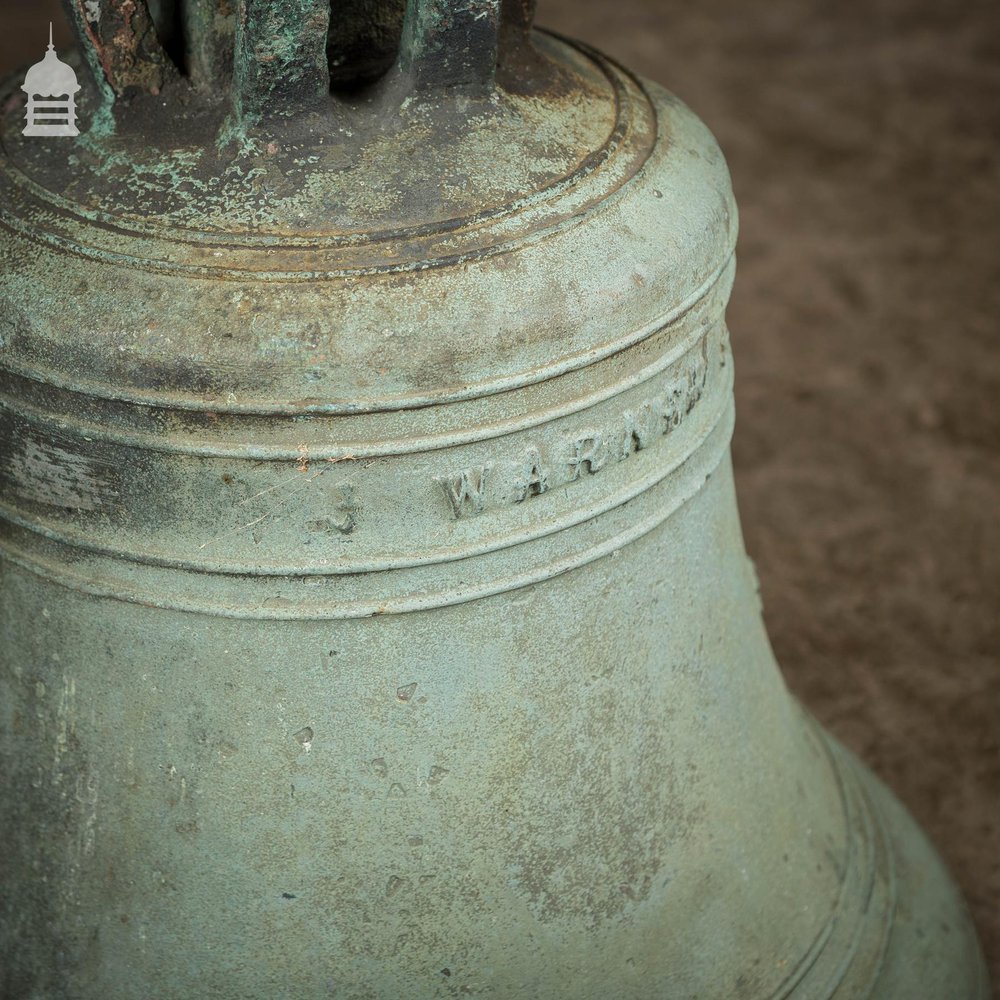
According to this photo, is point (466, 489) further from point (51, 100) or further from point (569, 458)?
point (51, 100)

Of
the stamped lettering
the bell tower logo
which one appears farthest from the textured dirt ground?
the bell tower logo

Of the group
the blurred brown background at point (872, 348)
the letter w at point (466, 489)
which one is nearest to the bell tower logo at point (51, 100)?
the letter w at point (466, 489)

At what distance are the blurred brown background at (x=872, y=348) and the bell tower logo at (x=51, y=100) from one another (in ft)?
4.97

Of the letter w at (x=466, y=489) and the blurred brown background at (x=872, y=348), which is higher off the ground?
the letter w at (x=466, y=489)

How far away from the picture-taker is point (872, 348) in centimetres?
310

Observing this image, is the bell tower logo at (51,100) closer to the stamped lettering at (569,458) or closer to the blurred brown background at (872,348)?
the stamped lettering at (569,458)

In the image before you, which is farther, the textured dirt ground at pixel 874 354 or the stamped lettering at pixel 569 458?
the textured dirt ground at pixel 874 354

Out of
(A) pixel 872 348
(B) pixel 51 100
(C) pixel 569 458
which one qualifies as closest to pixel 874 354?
(A) pixel 872 348

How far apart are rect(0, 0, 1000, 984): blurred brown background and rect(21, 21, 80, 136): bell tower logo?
1.51m

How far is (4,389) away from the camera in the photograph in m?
1.16

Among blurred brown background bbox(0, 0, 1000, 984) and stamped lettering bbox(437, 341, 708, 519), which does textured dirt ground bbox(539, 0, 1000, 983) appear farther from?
stamped lettering bbox(437, 341, 708, 519)

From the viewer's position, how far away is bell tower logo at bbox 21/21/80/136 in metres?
1.22

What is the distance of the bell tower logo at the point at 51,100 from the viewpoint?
1.22 meters

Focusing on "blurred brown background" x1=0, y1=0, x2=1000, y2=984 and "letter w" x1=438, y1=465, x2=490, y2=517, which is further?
"blurred brown background" x1=0, y1=0, x2=1000, y2=984
